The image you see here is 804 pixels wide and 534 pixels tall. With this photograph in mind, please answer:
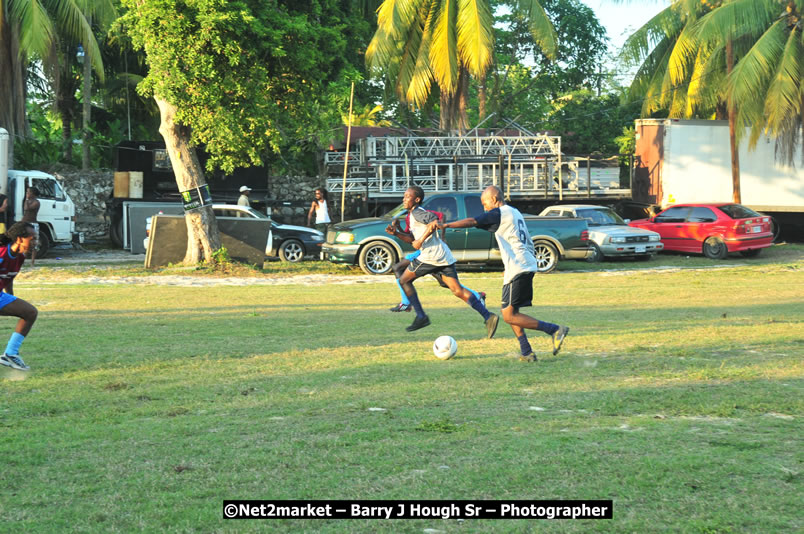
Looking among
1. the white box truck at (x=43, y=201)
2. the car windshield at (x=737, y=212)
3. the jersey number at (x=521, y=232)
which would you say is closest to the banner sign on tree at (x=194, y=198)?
the white box truck at (x=43, y=201)

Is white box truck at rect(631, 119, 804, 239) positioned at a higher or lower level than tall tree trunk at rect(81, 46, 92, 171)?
lower

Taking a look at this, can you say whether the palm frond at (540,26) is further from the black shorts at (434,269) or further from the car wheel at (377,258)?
the black shorts at (434,269)

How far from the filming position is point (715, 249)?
82.4 feet

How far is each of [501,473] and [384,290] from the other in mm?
12194

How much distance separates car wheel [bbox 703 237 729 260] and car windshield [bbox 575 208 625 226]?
2.42 metres

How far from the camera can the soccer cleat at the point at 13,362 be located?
320 inches

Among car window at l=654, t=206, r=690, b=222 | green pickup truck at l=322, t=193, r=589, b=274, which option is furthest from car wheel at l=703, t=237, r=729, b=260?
green pickup truck at l=322, t=193, r=589, b=274

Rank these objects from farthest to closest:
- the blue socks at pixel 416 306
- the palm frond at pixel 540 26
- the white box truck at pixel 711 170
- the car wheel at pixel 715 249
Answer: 1. the palm frond at pixel 540 26
2. the white box truck at pixel 711 170
3. the car wheel at pixel 715 249
4. the blue socks at pixel 416 306

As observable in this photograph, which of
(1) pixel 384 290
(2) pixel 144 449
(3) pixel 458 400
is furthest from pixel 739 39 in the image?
(2) pixel 144 449

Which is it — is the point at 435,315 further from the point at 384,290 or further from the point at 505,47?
the point at 505,47

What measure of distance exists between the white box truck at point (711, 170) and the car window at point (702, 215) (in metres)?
3.91

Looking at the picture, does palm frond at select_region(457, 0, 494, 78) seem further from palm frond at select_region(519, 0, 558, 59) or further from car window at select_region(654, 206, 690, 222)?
car window at select_region(654, 206, 690, 222)

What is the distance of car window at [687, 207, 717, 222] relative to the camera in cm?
2528

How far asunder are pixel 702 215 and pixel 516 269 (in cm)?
1822
